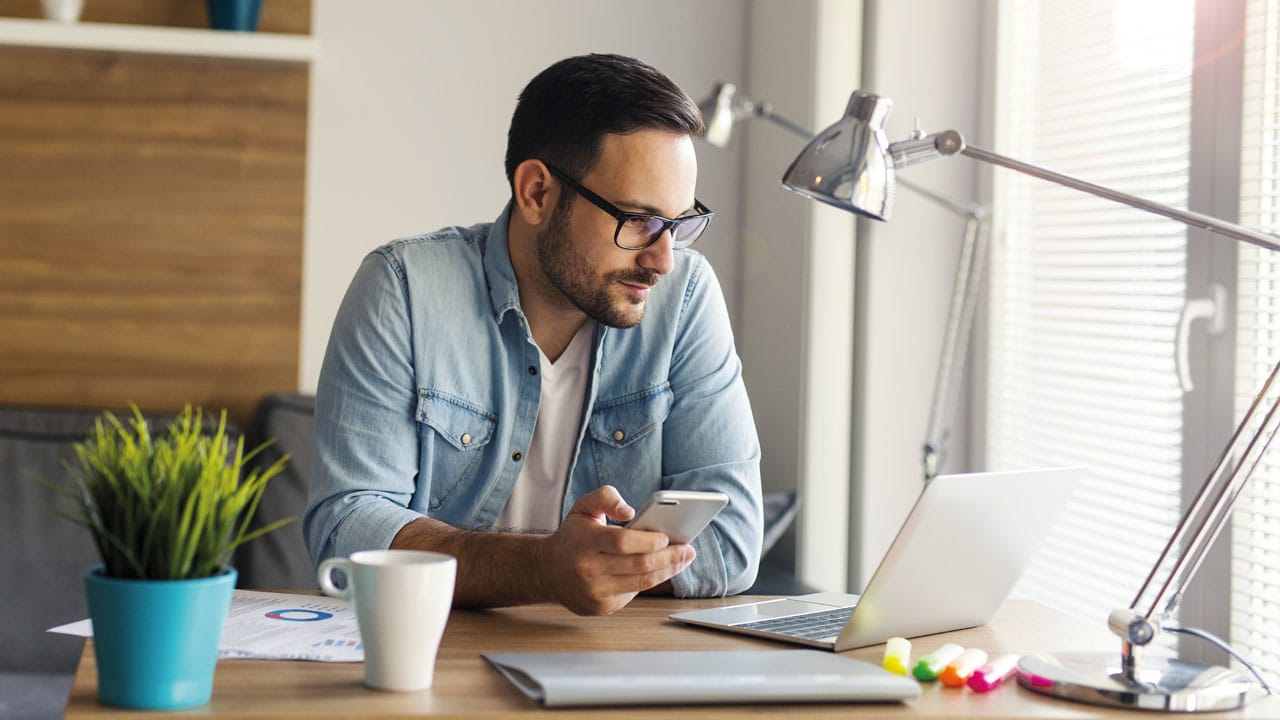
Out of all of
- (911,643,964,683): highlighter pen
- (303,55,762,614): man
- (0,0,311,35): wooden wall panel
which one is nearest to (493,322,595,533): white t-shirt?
(303,55,762,614): man

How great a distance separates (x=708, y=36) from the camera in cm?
326

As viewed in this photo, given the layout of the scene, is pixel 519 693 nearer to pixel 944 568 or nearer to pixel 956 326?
pixel 944 568

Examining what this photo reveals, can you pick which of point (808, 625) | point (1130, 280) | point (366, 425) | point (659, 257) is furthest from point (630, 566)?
point (1130, 280)

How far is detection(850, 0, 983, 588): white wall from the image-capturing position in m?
2.87

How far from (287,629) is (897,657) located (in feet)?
1.79

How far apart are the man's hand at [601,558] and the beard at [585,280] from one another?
45 centimetres

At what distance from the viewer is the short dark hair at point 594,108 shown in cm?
166

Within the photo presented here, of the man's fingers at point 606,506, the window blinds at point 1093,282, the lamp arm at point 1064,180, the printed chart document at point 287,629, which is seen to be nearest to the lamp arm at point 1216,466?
the lamp arm at point 1064,180

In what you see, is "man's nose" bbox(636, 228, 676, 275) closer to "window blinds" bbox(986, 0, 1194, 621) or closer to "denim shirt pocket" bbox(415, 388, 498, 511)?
"denim shirt pocket" bbox(415, 388, 498, 511)

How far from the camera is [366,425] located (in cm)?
151

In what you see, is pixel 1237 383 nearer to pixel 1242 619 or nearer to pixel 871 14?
pixel 1242 619

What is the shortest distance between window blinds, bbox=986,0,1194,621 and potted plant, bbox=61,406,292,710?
67.5 inches

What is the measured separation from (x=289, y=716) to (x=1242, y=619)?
1608 millimetres

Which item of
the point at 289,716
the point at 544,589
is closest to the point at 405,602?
the point at 289,716
